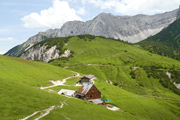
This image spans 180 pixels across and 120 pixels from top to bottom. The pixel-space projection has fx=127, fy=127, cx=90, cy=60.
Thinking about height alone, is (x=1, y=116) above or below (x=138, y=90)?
above

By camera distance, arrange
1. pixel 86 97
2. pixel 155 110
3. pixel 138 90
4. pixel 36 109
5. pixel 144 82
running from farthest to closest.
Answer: pixel 144 82, pixel 138 90, pixel 155 110, pixel 86 97, pixel 36 109

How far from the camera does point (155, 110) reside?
74438 millimetres

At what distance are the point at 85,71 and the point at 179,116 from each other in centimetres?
10425

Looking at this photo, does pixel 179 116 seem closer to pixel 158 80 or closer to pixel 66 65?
pixel 158 80

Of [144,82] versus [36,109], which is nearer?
[36,109]

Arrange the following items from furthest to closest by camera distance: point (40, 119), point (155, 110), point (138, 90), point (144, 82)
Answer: point (144, 82), point (138, 90), point (155, 110), point (40, 119)

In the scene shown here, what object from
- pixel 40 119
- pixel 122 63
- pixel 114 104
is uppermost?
pixel 122 63

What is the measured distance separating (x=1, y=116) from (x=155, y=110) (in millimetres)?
76763

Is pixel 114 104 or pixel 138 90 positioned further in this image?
pixel 138 90

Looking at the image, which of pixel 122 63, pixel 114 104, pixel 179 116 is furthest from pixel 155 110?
pixel 122 63

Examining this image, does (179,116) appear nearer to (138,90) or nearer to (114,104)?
(114,104)

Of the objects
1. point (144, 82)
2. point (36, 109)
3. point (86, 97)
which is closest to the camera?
point (36, 109)

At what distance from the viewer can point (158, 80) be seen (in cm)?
16150

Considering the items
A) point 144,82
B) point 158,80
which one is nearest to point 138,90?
point 144,82
